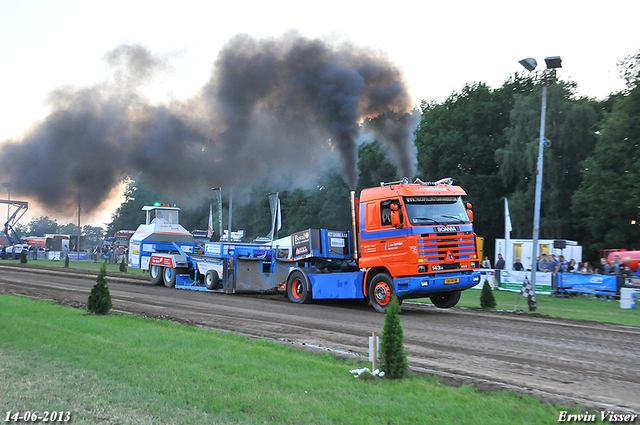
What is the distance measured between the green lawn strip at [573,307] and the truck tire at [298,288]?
478 cm

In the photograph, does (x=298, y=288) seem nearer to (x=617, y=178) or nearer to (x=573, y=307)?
(x=573, y=307)

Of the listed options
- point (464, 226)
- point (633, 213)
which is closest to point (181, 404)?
point (464, 226)

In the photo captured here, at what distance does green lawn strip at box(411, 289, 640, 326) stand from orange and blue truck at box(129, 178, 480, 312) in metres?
3.17

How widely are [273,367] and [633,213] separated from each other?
37.7m

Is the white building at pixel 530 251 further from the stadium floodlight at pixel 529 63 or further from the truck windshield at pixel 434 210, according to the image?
the truck windshield at pixel 434 210

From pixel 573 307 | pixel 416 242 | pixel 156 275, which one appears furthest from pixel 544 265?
pixel 156 275

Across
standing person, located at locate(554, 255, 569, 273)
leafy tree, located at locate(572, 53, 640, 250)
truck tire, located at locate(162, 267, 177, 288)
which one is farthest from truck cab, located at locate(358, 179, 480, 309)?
leafy tree, located at locate(572, 53, 640, 250)

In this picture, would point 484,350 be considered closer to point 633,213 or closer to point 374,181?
point 374,181

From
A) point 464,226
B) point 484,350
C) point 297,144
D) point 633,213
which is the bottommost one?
point 484,350

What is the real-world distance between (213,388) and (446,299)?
11383 millimetres

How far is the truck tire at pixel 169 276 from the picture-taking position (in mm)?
24000

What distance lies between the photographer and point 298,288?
18.2m

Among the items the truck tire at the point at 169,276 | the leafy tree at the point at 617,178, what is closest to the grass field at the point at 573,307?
the truck tire at the point at 169,276

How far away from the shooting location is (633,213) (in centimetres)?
3738
